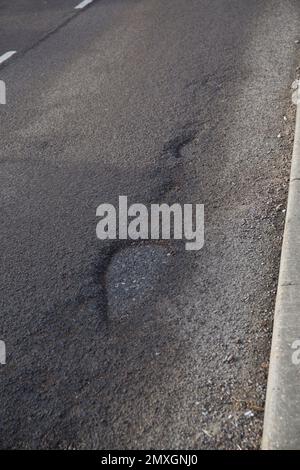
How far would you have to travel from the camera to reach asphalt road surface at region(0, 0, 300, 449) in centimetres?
303

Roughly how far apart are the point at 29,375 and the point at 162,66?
511 cm

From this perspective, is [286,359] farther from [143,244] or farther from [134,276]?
[143,244]

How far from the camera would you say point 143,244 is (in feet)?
14.0

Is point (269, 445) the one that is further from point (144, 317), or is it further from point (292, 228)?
point (292, 228)

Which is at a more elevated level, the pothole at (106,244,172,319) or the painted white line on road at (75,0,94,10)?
the painted white line on road at (75,0,94,10)

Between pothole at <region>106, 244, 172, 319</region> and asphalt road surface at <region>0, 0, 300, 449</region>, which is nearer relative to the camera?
asphalt road surface at <region>0, 0, 300, 449</region>

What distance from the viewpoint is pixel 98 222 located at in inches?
178

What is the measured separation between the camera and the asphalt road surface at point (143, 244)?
3025mm

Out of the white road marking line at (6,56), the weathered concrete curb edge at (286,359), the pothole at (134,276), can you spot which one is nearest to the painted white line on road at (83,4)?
the white road marking line at (6,56)

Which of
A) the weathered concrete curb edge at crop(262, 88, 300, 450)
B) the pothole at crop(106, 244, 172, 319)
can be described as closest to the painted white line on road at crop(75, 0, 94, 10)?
the pothole at crop(106, 244, 172, 319)

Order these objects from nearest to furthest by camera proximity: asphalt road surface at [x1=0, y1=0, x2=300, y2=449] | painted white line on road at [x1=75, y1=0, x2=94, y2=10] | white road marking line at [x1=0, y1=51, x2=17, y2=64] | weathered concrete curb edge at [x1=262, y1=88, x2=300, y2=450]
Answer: weathered concrete curb edge at [x1=262, y1=88, x2=300, y2=450], asphalt road surface at [x1=0, y1=0, x2=300, y2=449], white road marking line at [x1=0, y1=51, x2=17, y2=64], painted white line on road at [x1=75, y1=0, x2=94, y2=10]

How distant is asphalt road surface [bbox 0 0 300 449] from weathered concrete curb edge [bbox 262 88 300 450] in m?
0.10

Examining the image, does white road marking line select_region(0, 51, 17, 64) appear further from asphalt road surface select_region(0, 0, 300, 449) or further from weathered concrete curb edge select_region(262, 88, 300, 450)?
weathered concrete curb edge select_region(262, 88, 300, 450)

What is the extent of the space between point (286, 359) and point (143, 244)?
1554 mm
